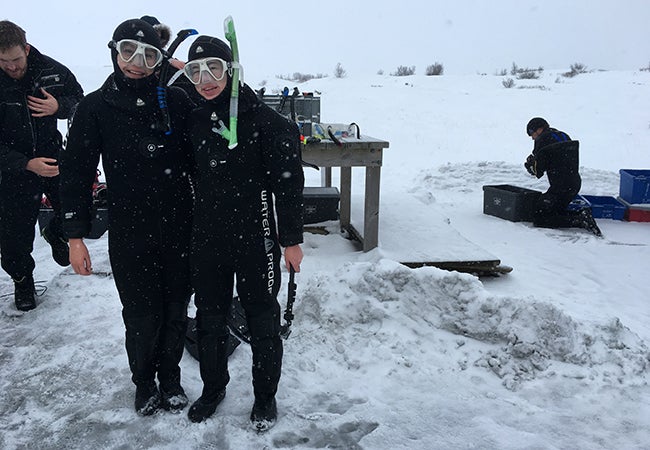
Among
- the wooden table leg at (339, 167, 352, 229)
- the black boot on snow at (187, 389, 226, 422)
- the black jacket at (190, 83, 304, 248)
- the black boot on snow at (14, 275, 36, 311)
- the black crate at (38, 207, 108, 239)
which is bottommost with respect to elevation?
the black boot on snow at (187, 389, 226, 422)

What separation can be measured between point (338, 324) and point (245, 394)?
87 cm

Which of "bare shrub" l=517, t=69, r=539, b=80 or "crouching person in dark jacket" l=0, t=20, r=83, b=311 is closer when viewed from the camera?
"crouching person in dark jacket" l=0, t=20, r=83, b=311

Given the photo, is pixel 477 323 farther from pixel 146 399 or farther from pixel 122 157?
pixel 122 157

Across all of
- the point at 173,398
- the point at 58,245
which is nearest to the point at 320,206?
the point at 58,245

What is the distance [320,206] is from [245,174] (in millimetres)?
3786

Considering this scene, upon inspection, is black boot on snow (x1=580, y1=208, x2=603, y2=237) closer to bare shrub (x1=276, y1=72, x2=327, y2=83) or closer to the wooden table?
the wooden table

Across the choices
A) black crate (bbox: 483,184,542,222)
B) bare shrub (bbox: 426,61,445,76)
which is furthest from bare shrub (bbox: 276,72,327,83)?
black crate (bbox: 483,184,542,222)

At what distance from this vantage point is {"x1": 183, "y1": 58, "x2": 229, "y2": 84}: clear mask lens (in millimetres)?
2186

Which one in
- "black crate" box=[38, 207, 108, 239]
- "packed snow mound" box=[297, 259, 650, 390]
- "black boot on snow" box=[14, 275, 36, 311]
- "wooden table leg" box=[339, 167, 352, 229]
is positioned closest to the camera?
"packed snow mound" box=[297, 259, 650, 390]

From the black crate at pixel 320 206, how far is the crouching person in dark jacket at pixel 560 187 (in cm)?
288

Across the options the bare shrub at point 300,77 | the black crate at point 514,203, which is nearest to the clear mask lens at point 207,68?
the black crate at point 514,203

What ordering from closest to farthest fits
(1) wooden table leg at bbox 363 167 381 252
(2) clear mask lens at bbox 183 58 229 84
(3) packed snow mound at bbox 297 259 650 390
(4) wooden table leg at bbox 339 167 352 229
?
1. (2) clear mask lens at bbox 183 58 229 84
2. (3) packed snow mound at bbox 297 259 650 390
3. (1) wooden table leg at bbox 363 167 381 252
4. (4) wooden table leg at bbox 339 167 352 229

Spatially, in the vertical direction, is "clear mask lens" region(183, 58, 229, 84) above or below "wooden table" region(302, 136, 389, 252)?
above

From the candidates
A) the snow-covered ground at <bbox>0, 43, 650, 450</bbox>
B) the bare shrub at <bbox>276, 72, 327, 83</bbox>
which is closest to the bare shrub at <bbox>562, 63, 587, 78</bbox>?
the bare shrub at <bbox>276, 72, 327, 83</bbox>
